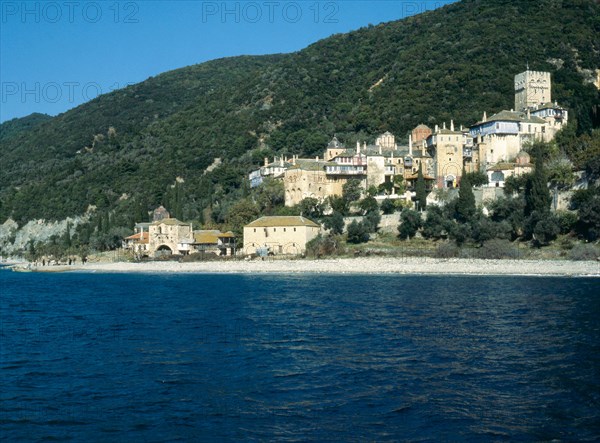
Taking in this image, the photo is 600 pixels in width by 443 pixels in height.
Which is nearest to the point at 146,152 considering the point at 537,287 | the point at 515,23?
the point at 515,23

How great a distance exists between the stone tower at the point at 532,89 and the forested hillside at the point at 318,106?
163 inches

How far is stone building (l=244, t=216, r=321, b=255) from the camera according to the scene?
55.4 meters

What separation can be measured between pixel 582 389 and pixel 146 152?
104 m

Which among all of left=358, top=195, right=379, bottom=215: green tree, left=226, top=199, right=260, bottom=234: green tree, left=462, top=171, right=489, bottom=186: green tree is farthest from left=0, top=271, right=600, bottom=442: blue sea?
left=226, top=199, right=260, bottom=234: green tree

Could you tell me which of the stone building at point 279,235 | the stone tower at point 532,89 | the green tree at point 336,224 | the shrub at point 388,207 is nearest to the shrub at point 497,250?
the shrub at point 388,207

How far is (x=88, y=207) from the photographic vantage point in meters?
92.1

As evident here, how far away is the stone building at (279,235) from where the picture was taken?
182 ft

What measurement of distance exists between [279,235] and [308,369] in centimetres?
3999

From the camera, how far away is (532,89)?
2876 inches

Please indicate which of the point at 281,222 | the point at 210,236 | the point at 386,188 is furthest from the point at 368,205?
the point at 210,236

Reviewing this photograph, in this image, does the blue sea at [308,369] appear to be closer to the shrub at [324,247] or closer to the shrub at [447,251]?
the shrub at [447,251]

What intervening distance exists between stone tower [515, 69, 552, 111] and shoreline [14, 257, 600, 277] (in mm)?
33096

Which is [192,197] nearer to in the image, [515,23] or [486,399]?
[515,23]

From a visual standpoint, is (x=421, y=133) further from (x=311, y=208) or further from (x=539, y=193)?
(x=539, y=193)
